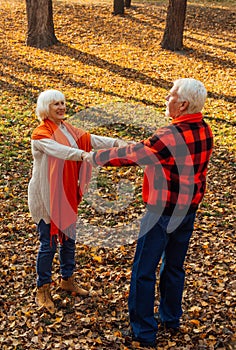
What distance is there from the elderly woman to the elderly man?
342 mm

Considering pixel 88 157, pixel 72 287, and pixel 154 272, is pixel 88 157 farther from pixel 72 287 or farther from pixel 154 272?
pixel 72 287

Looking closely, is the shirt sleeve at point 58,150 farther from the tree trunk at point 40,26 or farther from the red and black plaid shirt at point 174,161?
the tree trunk at point 40,26

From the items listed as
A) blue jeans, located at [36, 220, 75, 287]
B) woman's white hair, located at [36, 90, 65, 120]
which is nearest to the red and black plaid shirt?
woman's white hair, located at [36, 90, 65, 120]

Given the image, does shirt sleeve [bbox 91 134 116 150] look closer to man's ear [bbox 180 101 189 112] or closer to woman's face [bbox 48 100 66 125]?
woman's face [bbox 48 100 66 125]

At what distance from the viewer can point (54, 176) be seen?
15.1ft

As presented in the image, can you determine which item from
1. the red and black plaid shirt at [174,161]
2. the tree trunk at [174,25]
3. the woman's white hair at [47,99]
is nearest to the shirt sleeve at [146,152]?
the red and black plaid shirt at [174,161]

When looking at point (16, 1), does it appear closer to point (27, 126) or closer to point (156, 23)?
point (156, 23)

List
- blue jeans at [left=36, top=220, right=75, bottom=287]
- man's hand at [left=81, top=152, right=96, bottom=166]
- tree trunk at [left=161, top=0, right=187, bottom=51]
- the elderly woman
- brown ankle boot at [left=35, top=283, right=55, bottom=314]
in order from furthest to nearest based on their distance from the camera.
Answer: tree trunk at [left=161, top=0, right=187, bottom=51], brown ankle boot at [left=35, top=283, right=55, bottom=314], blue jeans at [left=36, top=220, right=75, bottom=287], the elderly woman, man's hand at [left=81, top=152, right=96, bottom=166]

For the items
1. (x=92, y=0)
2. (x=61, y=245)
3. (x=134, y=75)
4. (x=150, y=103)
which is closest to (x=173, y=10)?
(x=134, y=75)

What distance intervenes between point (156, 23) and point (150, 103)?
8148 millimetres

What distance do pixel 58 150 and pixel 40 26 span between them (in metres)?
13.0

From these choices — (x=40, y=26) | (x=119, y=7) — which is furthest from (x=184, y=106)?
(x=119, y=7)

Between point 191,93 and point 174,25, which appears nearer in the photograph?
point 191,93

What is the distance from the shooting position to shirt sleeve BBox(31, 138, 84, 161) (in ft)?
14.7
